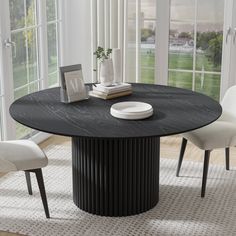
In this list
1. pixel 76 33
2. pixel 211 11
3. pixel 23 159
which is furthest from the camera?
pixel 76 33

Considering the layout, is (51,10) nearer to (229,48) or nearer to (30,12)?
(30,12)

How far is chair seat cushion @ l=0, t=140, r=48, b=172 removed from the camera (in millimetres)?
3408

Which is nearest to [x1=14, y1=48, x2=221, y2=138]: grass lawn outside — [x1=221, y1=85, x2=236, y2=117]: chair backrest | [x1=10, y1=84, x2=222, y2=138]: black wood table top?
[x1=221, y1=85, x2=236, y2=117]: chair backrest

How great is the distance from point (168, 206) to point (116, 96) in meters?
0.83

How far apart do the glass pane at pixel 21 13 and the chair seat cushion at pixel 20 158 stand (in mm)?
1397

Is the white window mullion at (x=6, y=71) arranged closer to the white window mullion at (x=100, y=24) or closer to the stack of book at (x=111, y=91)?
the stack of book at (x=111, y=91)

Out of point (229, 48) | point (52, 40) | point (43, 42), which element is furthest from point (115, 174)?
point (52, 40)

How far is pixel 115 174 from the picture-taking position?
3506mm

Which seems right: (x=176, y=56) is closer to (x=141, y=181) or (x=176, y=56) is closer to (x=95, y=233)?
Answer: (x=141, y=181)

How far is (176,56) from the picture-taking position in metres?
5.30

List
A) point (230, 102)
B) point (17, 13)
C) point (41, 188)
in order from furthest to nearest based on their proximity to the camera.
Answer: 1. point (17, 13)
2. point (230, 102)
3. point (41, 188)

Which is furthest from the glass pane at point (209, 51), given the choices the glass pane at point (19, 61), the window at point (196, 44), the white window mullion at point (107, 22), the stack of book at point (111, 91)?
the glass pane at point (19, 61)

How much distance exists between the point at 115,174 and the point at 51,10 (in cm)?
226

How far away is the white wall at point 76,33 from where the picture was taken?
5.41 metres
